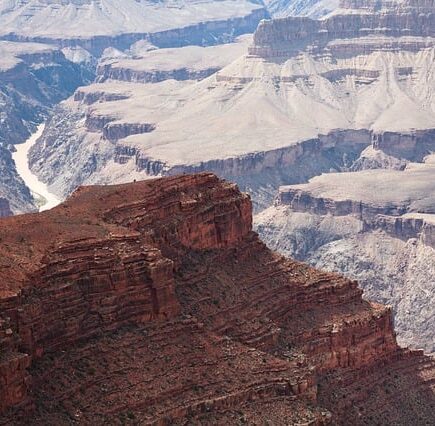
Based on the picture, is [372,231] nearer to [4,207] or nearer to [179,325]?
[4,207]

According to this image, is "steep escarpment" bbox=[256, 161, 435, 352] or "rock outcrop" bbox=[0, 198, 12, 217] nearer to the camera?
"steep escarpment" bbox=[256, 161, 435, 352]

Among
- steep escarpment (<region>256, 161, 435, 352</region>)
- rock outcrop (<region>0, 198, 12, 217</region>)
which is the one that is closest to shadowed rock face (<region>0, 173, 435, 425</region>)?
steep escarpment (<region>256, 161, 435, 352</region>)

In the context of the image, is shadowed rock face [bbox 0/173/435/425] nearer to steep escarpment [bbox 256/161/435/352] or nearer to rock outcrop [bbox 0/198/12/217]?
steep escarpment [bbox 256/161/435/352]

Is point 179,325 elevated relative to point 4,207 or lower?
elevated

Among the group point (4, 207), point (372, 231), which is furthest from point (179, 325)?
point (4, 207)

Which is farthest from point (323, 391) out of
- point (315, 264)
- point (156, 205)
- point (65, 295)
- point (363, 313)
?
point (315, 264)

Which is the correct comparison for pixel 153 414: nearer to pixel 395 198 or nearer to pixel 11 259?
pixel 11 259

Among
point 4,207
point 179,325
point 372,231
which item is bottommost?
point 372,231

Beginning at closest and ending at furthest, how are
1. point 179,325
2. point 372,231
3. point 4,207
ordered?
point 179,325 < point 372,231 < point 4,207
